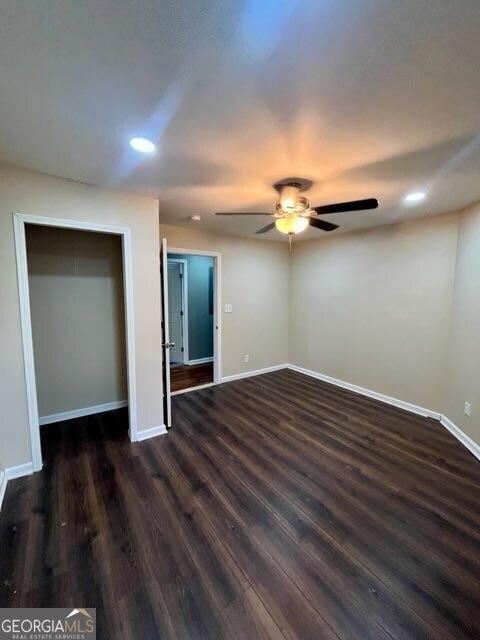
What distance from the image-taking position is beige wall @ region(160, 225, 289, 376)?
444cm

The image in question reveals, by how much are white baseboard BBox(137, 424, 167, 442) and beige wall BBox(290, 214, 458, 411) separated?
9.44 feet

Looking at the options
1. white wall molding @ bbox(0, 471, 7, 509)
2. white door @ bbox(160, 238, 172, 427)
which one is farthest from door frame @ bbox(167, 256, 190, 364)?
white wall molding @ bbox(0, 471, 7, 509)

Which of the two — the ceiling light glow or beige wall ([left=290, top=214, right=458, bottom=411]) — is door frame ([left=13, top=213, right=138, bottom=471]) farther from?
beige wall ([left=290, top=214, right=458, bottom=411])

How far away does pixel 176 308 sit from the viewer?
5.80 metres

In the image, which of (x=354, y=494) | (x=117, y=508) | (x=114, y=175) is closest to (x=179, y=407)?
(x=117, y=508)

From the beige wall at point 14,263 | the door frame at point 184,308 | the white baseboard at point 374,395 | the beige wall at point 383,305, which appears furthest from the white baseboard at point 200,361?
the beige wall at point 14,263

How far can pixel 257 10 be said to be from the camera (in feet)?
2.96

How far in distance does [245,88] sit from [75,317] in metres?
3.00

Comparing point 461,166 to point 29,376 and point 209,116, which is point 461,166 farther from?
point 29,376

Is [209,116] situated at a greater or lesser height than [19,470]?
greater

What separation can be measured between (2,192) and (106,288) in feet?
4.72

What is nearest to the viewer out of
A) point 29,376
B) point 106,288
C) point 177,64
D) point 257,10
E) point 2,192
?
point 257,10

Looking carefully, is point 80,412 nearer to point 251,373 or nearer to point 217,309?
point 217,309

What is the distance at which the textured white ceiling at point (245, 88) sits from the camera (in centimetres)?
93
